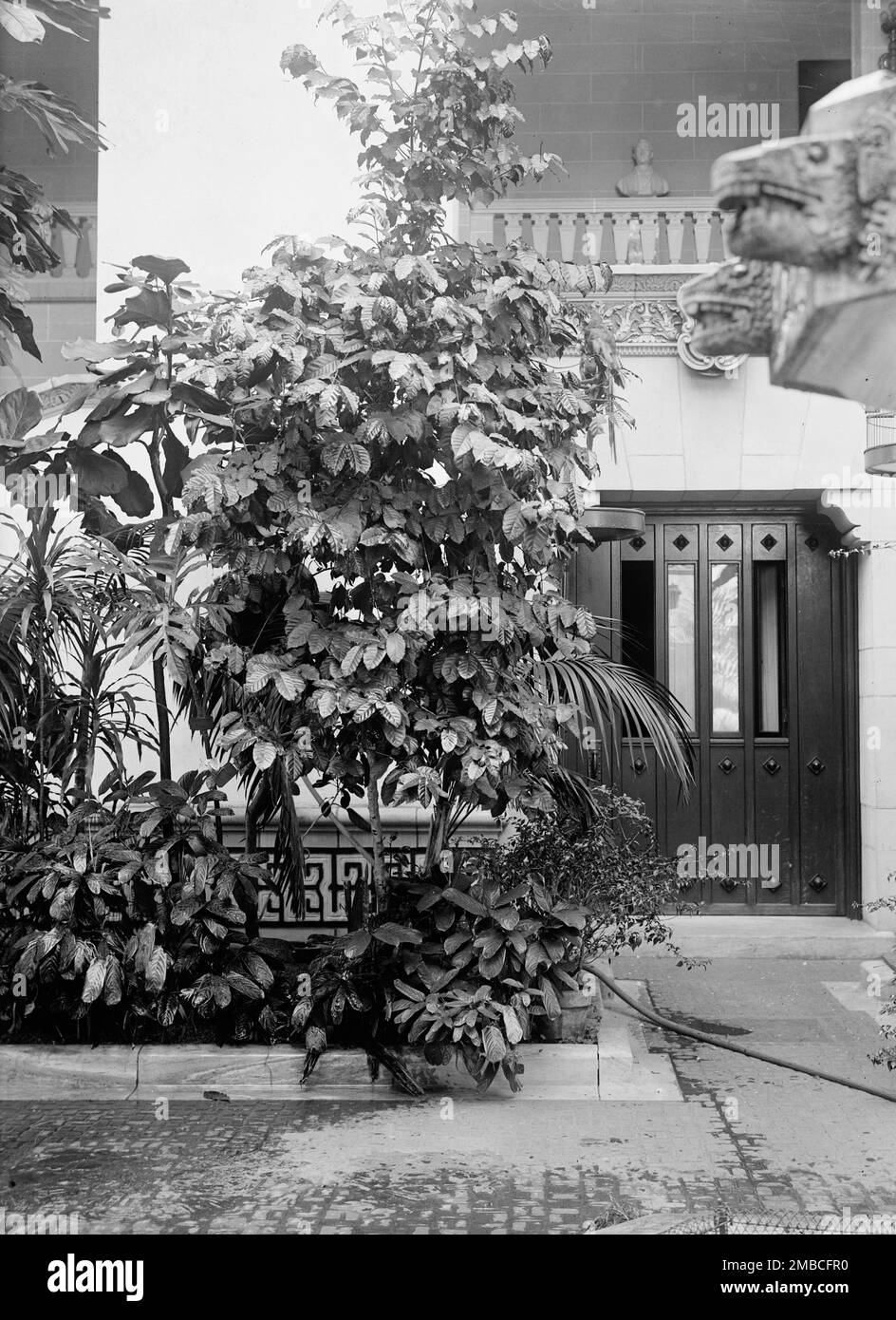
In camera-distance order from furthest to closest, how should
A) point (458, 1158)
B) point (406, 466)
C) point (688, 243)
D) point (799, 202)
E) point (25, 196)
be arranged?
1. point (688, 243)
2. point (406, 466)
3. point (25, 196)
4. point (458, 1158)
5. point (799, 202)

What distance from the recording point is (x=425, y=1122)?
5.59m

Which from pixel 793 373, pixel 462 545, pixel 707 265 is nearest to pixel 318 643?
pixel 462 545

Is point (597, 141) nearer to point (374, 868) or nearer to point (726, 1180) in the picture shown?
point (374, 868)

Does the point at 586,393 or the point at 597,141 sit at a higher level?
the point at 597,141

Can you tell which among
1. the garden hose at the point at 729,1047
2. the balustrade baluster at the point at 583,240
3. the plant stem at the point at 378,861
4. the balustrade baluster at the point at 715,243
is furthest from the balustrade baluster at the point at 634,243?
the garden hose at the point at 729,1047

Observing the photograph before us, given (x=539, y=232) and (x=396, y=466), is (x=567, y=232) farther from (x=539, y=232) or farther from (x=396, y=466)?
(x=396, y=466)

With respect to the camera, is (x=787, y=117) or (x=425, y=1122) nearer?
(x=425, y=1122)

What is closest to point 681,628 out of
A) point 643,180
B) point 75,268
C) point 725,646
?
point 725,646

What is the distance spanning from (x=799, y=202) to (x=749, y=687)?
313 inches

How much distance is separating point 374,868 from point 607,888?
3.88ft

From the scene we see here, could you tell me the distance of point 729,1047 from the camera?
6617 millimetres

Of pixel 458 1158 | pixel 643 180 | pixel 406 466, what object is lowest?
pixel 458 1158

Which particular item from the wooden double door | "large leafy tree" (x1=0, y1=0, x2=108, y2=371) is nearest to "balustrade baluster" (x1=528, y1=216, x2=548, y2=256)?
the wooden double door

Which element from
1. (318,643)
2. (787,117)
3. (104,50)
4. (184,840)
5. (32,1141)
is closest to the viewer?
(32,1141)
